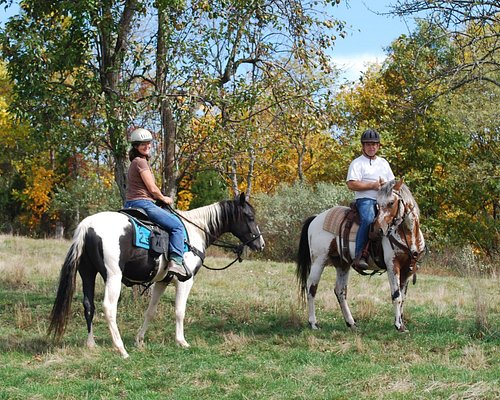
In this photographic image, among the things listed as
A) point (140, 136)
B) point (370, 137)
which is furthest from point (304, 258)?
point (140, 136)

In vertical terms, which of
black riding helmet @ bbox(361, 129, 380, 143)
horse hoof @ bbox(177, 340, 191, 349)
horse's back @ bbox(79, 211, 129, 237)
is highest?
black riding helmet @ bbox(361, 129, 380, 143)

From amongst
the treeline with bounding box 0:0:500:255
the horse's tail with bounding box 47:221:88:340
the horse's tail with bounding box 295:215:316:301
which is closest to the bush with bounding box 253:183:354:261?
the treeline with bounding box 0:0:500:255

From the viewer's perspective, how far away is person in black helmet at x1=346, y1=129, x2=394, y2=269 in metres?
8.93

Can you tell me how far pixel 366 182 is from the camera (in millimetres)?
9000

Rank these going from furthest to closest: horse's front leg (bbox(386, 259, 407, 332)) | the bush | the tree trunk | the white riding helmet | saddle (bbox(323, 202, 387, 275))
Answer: the bush
the tree trunk
saddle (bbox(323, 202, 387, 275))
horse's front leg (bbox(386, 259, 407, 332))
the white riding helmet

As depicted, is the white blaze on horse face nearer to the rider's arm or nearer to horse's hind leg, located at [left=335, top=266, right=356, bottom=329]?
horse's hind leg, located at [left=335, top=266, right=356, bottom=329]

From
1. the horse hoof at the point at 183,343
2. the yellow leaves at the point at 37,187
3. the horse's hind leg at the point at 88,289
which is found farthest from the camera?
the yellow leaves at the point at 37,187

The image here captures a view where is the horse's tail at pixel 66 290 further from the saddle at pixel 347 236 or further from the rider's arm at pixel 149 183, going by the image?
the saddle at pixel 347 236

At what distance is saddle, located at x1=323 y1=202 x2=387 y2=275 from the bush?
16.1m

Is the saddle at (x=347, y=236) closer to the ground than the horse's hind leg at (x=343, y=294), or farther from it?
farther from it

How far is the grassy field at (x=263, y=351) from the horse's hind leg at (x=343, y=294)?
194 millimetres

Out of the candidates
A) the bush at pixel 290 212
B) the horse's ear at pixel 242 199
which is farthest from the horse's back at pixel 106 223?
the bush at pixel 290 212

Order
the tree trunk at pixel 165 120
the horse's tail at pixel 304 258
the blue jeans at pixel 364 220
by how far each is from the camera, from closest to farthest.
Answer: the blue jeans at pixel 364 220 < the horse's tail at pixel 304 258 < the tree trunk at pixel 165 120

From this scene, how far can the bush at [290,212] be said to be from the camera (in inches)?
1022
